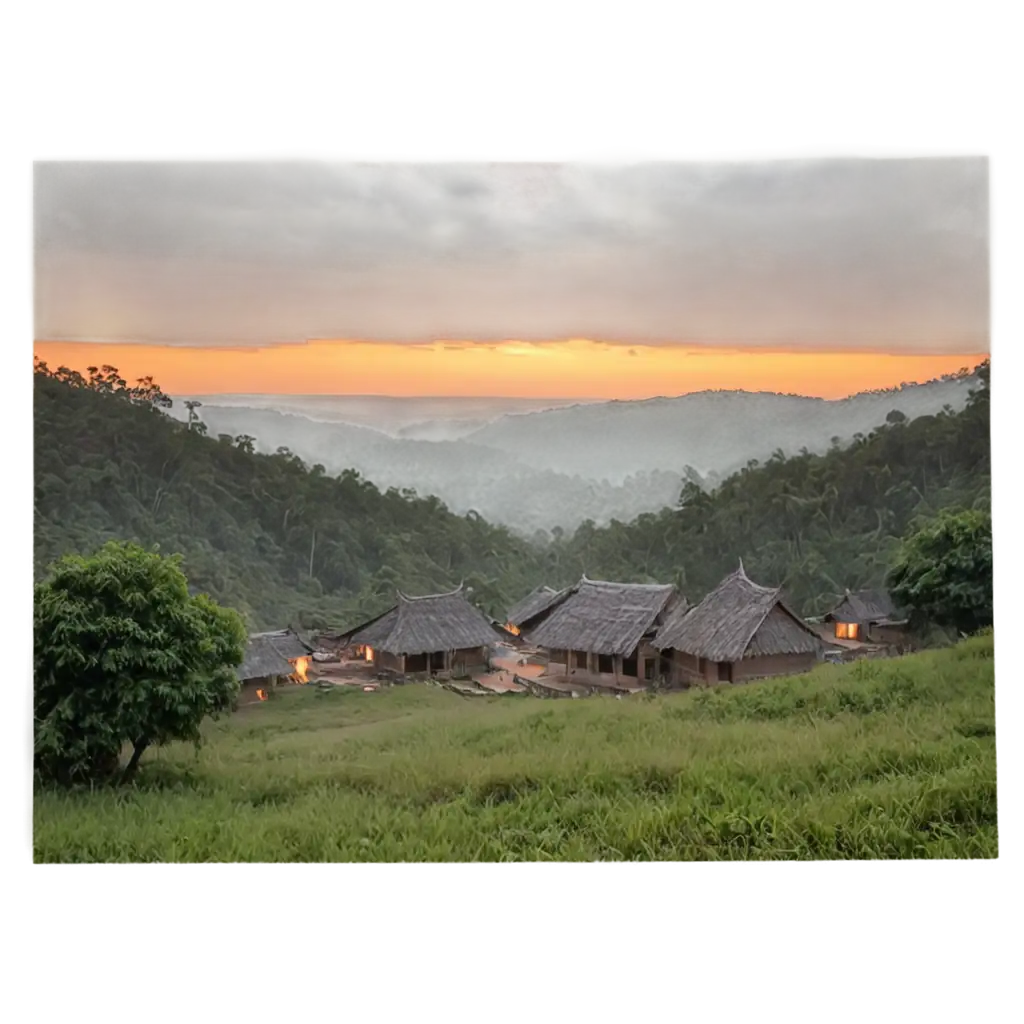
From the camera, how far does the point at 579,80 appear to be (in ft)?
8.00

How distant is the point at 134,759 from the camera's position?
2922 mm

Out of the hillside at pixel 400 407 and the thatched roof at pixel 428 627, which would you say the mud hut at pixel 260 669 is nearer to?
the thatched roof at pixel 428 627

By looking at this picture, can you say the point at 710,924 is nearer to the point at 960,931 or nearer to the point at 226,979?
the point at 960,931

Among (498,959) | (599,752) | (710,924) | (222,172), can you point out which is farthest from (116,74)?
(710,924)

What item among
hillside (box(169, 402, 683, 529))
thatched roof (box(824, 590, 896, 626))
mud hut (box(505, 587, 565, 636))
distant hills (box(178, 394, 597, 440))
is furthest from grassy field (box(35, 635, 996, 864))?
distant hills (box(178, 394, 597, 440))

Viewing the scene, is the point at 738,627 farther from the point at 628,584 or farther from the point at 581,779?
the point at 581,779

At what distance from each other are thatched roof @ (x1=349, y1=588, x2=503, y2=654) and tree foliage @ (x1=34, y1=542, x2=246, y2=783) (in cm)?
50

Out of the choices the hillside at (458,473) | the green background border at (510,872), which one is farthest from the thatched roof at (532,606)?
the green background border at (510,872)

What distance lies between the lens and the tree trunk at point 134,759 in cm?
289

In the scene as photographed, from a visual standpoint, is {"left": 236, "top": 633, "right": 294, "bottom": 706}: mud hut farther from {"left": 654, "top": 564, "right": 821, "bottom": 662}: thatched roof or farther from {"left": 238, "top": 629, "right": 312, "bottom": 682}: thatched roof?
{"left": 654, "top": 564, "right": 821, "bottom": 662}: thatched roof

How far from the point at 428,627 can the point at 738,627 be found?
1.08 metres

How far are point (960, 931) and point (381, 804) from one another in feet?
5.75

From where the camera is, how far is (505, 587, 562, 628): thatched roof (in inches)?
122

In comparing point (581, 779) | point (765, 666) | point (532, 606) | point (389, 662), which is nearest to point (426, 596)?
point (389, 662)
